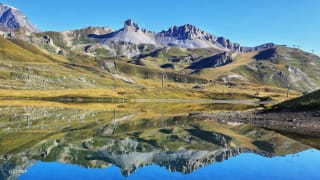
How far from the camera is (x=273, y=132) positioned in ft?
256

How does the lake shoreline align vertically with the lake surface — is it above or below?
above

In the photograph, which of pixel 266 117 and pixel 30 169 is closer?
pixel 30 169

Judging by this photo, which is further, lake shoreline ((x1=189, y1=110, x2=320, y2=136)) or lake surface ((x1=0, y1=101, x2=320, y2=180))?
lake shoreline ((x1=189, y1=110, x2=320, y2=136))

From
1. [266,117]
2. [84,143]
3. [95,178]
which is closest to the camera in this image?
[95,178]

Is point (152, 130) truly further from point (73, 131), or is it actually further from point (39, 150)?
point (39, 150)

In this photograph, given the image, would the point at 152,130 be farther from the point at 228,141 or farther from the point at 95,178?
the point at 95,178

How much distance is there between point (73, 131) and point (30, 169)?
120 feet

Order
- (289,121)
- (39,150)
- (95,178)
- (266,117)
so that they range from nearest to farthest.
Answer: (95,178), (39,150), (289,121), (266,117)

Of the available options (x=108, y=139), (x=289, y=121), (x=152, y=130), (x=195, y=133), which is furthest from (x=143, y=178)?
(x=289, y=121)

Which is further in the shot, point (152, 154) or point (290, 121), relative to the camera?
point (290, 121)

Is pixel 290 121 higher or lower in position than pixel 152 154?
higher

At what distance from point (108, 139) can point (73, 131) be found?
13.7 metres

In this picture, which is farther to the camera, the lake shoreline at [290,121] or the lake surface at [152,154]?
the lake shoreline at [290,121]

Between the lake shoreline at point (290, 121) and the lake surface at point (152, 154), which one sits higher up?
the lake shoreline at point (290, 121)
